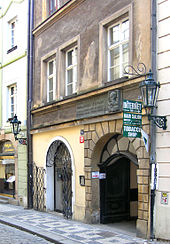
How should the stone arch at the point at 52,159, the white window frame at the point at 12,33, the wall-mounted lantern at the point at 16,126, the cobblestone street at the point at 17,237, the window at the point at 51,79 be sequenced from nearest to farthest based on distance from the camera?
the cobblestone street at the point at 17,237
the stone arch at the point at 52,159
the window at the point at 51,79
the wall-mounted lantern at the point at 16,126
the white window frame at the point at 12,33

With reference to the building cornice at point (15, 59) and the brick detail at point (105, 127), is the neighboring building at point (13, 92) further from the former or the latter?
the brick detail at point (105, 127)

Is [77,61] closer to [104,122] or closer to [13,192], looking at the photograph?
[104,122]

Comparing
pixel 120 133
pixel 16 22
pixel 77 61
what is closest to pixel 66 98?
pixel 77 61

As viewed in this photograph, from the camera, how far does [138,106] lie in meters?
8.73

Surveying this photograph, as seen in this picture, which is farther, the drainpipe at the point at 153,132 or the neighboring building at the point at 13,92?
the neighboring building at the point at 13,92

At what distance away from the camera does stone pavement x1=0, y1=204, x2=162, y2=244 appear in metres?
9.02

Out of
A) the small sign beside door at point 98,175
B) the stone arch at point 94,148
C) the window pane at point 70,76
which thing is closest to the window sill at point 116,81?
the stone arch at point 94,148

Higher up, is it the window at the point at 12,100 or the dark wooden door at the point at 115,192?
the window at the point at 12,100

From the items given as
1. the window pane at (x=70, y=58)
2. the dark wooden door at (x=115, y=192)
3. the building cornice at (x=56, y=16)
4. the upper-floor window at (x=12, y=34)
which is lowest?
the dark wooden door at (x=115, y=192)

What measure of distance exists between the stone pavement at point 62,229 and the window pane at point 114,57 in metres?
4.68

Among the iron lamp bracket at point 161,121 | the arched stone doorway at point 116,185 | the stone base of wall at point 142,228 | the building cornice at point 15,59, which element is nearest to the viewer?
the iron lamp bracket at point 161,121

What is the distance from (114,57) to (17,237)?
5.59 metres

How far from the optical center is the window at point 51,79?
14180 mm

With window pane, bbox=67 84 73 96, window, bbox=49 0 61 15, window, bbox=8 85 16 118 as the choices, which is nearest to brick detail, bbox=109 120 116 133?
window pane, bbox=67 84 73 96
